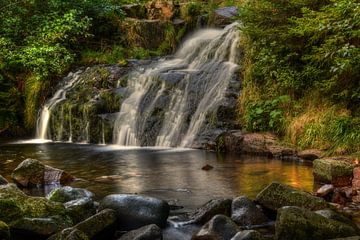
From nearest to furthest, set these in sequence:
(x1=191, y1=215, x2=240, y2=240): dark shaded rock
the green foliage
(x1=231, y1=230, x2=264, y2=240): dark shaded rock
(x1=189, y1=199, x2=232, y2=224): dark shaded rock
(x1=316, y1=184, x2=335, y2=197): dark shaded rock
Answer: (x1=231, y1=230, x2=264, y2=240): dark shaded rock
(x1=191, y1=215, x2=240, y2=240): dark shaded rock
(x1=189, y1=199, x2=232, y2=224): dark shaded rock
(x1=316, y1=184, x2=335, y2=197): dark shaded rock
the green foliage

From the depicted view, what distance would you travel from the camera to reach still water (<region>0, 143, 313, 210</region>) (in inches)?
325

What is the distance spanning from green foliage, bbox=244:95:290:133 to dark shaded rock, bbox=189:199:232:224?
551 centimetres

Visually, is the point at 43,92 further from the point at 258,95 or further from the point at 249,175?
the point at 249,175

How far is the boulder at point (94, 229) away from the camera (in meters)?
5.57

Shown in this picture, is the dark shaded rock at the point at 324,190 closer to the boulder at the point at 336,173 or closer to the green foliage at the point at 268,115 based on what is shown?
the boulder at the point at 336,173

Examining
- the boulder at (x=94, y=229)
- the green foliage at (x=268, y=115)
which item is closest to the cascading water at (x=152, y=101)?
the green foliage at (x=268, y=115)

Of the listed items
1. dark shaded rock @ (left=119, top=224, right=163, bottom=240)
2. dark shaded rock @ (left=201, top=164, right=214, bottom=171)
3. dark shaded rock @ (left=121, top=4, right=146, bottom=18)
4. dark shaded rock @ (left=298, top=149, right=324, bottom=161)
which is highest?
dark shaded rock @ (left=121, top=4, right=146, bottom=18)

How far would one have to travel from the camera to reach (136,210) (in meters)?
6.48

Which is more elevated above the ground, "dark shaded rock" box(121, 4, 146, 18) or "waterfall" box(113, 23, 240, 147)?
"dark shaded rock" box(121, 4, 146, 18)

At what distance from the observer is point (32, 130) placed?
16.7 meters

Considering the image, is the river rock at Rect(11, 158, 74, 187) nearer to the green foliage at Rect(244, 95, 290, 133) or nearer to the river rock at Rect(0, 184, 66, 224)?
the river rock at Rect(0, 184, 66, 224)

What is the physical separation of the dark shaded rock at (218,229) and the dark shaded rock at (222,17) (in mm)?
13917

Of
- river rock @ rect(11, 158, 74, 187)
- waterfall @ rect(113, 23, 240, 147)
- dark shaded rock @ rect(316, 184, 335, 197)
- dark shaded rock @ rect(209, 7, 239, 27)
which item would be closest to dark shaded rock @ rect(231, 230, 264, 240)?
dark shaded rock @ rect(316, 184, 335, 197)

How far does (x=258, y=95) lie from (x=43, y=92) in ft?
25.0
